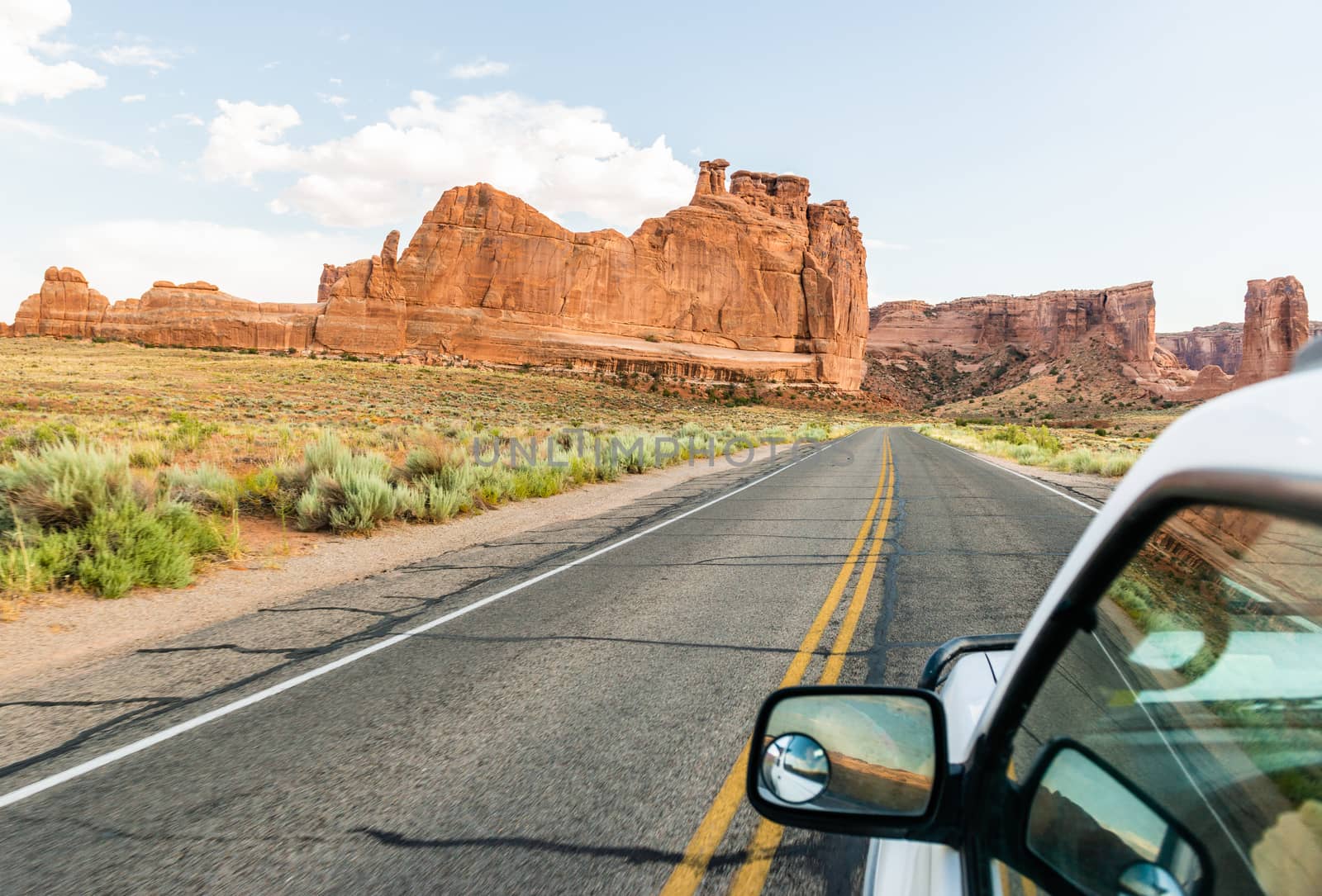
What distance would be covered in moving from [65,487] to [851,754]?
30.0 feet

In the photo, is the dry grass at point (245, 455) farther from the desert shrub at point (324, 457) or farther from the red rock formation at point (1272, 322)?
the red rock formation at point (1272, 322)

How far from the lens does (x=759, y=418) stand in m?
65.9

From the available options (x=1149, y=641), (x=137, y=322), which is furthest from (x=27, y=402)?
(x=137, y=322)

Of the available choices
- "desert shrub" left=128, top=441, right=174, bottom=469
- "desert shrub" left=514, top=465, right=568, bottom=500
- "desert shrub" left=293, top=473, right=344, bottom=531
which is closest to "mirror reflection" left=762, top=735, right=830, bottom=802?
"desert shrub" left=293, top=473, right=344, bottom=531

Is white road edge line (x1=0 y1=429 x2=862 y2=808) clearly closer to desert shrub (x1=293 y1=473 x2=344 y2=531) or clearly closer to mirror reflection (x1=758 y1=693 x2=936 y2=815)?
mirror reflection (x1=758 y1=693 x2=936 y2=815)

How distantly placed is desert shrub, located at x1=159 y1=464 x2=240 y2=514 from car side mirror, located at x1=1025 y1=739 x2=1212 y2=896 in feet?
35.7

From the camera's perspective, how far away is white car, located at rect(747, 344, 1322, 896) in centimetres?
75

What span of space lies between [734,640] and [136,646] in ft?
14.0

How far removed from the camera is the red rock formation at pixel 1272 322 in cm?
7431

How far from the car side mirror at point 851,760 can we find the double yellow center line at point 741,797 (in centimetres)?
32

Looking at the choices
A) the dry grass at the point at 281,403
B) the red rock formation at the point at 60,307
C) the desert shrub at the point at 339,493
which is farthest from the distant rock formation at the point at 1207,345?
the red rock formation at the point at 60,307

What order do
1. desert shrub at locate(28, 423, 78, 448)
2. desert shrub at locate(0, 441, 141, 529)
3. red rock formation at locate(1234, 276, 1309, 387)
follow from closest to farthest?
desert shrub at locate(0, 441, 141, 529), desert shrub at locate(28, 423, 78, 448), red rock formation at locate(1234, 276, 1309, 387)

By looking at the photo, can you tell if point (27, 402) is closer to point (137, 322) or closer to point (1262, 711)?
point (1262, 711)

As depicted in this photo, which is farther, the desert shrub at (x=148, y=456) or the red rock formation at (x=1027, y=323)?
the red rock formation at (x=1027, y=323)
